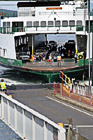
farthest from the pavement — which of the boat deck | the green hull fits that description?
the boat deck

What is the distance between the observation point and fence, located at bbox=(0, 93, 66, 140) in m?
12.3

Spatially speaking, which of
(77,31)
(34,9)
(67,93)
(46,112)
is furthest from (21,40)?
(46,112)

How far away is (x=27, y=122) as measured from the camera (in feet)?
50.6

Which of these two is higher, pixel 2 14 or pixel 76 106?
pixel 2 14

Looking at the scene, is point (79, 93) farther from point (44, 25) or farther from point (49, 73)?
point (44, 25)

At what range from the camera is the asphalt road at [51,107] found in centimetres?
2086

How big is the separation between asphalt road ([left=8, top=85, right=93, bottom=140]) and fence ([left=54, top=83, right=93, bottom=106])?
67 centimetres

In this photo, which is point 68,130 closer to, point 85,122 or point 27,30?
point 85,122

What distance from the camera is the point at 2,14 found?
5447 centimetres

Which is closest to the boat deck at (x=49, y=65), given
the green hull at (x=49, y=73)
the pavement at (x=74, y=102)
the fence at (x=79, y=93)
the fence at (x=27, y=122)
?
the green hull at (x=49, y=73)

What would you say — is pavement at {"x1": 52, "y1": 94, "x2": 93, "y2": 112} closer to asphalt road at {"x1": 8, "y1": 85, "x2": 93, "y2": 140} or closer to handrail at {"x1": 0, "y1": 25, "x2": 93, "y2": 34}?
asphalt road at {"x1": 8, "y1": 85, "x2": 93, "y2": 140}

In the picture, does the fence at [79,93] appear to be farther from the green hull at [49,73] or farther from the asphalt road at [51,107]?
the green hull at [49,73]

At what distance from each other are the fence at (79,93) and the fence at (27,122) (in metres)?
6.84

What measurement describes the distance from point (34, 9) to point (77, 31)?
676 cm
